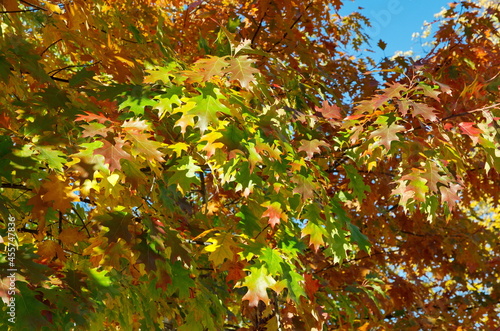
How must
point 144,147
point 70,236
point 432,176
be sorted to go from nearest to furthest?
1. point 144,147
2. point 432,176
3. point 70,236

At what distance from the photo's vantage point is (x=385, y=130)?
2506 mm

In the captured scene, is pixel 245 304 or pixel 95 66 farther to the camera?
pixel 245 304

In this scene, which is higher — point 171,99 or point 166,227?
point 171,99

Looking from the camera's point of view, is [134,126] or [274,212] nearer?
[134,126]

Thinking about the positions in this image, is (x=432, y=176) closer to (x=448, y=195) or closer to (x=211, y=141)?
(x=448, y=195)

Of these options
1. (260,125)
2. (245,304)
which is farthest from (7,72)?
(245,304)

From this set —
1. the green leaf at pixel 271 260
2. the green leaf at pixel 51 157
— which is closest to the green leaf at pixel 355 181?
the green leaf at pixel 271 260

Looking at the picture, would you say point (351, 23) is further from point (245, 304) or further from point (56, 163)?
point (56, 163)

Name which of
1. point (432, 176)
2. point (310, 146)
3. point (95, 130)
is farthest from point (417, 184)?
point (95, 130)

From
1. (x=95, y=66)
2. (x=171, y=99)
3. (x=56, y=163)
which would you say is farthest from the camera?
(x=95, y=66)

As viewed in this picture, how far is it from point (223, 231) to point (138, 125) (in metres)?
0.76

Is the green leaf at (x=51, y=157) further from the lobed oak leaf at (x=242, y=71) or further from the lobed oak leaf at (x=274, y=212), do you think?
the lobed oak leaf at (x=274, y=212)

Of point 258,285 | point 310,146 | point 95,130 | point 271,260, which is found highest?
point 310,146

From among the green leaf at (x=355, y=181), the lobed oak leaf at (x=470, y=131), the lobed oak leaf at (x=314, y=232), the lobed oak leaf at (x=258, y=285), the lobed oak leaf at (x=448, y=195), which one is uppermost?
the green leaf at (x=355, y=181)
